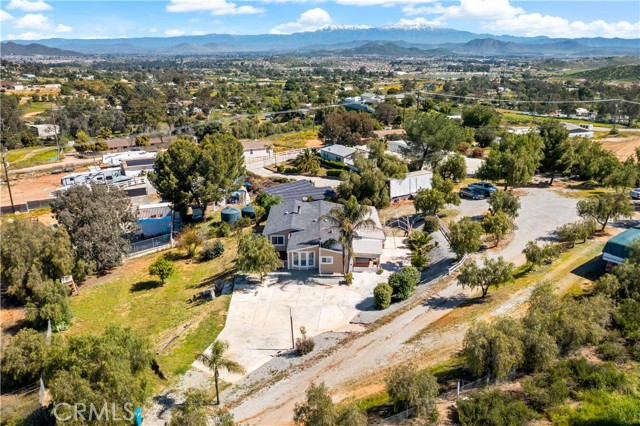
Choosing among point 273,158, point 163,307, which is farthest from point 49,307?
point 273,158

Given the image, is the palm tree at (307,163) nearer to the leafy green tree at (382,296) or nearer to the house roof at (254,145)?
the house roof at (254,145)

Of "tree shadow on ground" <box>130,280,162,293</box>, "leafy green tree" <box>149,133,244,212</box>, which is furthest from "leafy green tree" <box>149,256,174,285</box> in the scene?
"leafy green tree" <box>149,133,244,212</box>

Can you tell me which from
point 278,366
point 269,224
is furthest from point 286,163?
point 278,366

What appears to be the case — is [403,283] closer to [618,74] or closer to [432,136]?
[432,136]

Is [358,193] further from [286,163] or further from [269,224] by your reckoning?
[286,163]

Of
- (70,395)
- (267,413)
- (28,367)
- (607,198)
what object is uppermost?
(607,198)

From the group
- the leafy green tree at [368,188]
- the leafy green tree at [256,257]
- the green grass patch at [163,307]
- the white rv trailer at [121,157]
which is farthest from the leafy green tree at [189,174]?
the white rv trailer at [121,157]

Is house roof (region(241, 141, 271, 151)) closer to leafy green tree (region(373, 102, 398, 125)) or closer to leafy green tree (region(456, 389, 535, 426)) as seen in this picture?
leafy green tree (region(373, 102, 398, 125))
